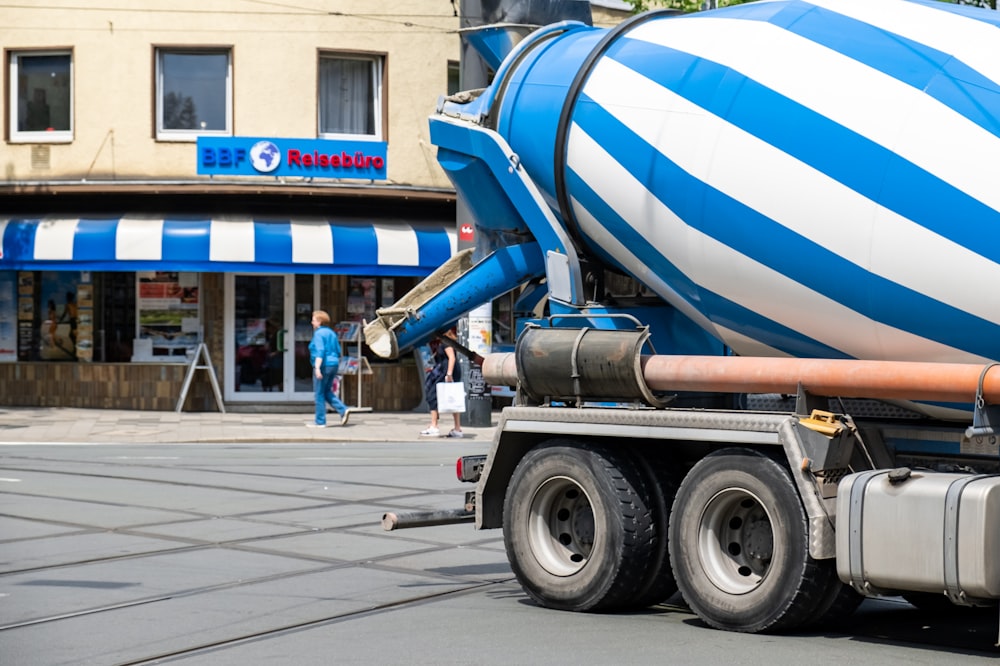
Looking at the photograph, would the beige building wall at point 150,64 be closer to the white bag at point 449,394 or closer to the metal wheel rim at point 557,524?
the white bag at point 449,394

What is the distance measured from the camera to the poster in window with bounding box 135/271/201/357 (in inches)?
1084

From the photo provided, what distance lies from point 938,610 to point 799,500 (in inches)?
75.1

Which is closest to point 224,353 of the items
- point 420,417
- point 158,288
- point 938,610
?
point 158,288

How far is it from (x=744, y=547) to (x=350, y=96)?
2108 centimetres

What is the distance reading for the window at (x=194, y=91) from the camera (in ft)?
89.2

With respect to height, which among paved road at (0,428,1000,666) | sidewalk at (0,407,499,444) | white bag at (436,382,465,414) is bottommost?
paved road at (0,428,1000,666)

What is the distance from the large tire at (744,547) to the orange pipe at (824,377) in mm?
409

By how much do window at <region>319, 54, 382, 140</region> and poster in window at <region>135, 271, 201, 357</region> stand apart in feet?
12.5

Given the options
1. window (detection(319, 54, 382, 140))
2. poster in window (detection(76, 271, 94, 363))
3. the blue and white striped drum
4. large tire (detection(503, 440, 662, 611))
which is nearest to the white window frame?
window (detection(319, 54, 382, 140))

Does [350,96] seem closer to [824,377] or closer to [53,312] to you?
[53,312]

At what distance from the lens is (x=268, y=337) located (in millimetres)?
27781

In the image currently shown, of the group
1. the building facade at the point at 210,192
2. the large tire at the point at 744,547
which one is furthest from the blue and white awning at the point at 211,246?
the large tire at the point at 744,547

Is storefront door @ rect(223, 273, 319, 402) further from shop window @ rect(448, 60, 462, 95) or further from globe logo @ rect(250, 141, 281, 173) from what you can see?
shop window @ rect(448, 60, 462, 95)

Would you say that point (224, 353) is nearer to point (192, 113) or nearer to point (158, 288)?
point (158, 288)
